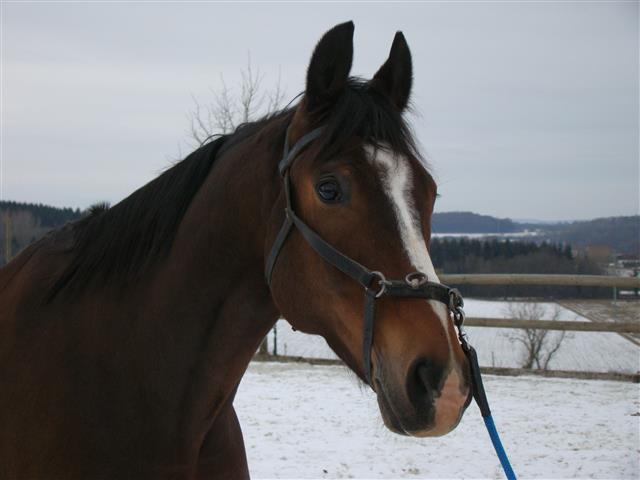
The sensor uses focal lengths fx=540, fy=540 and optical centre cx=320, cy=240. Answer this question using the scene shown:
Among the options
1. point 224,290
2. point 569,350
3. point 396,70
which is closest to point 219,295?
point 224,290

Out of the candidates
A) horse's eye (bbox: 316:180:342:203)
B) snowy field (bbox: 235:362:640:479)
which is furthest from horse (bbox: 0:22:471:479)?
snowy field (bbox: 235:362:640:479)

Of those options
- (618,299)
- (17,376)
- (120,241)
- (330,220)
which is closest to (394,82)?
(330,220)

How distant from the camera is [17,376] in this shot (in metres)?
1.99

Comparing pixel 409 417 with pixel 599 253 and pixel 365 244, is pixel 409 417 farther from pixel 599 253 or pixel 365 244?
pixel 599 253

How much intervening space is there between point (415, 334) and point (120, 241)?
127 cm

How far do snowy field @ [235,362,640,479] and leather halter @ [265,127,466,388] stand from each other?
310 cm

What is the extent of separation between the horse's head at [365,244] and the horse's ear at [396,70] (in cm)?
6

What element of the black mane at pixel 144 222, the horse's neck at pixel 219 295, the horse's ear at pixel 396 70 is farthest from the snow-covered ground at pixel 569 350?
the horse's ear at pixel 396 70

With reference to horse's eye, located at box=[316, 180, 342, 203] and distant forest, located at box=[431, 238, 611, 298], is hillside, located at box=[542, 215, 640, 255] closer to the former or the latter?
distant forest, located at box=[431, 238, 611, 298]

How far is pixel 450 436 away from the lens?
19.9 feet

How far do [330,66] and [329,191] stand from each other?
45cm

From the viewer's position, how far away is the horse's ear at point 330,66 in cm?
180

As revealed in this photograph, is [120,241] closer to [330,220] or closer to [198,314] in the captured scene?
[198,314]

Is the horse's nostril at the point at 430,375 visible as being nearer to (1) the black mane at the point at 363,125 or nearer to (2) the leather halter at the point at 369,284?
(2) the leather halter at the point at 369,284
